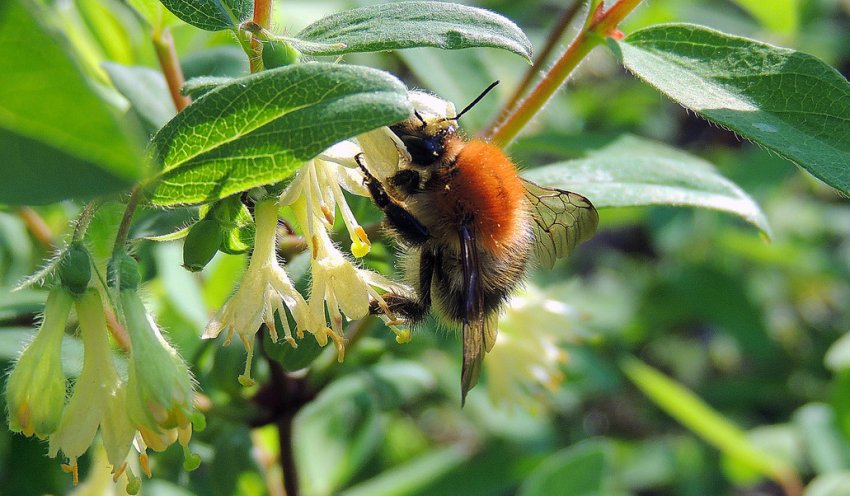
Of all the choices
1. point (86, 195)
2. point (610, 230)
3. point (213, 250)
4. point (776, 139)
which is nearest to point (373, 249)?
point (213, 250)

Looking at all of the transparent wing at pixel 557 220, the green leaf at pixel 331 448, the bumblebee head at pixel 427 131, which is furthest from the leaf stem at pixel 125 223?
the green leaf at pixel 331 448

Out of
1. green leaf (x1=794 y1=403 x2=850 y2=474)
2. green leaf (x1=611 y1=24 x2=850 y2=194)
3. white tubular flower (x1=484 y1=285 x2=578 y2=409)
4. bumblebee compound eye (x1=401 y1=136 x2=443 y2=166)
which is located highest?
green leaf (x1=611 y1=24 x2=850 y2=194)

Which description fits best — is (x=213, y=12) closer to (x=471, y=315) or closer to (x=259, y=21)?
(x=259, y=21)

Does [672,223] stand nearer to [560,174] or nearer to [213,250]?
[560,174]

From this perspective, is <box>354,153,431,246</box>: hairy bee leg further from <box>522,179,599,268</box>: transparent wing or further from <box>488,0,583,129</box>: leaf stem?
<box>488,0,583,129</box>: leaf stem

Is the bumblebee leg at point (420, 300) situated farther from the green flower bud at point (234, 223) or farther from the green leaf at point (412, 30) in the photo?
the green leaf at point (412, 30)

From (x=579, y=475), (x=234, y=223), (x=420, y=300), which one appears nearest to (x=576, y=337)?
(x=579, y=475)

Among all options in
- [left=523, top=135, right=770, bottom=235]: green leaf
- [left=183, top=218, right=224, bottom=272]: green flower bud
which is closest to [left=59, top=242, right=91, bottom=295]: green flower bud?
[left=183, top=218, right=224, bottom=272]: green flower bud
